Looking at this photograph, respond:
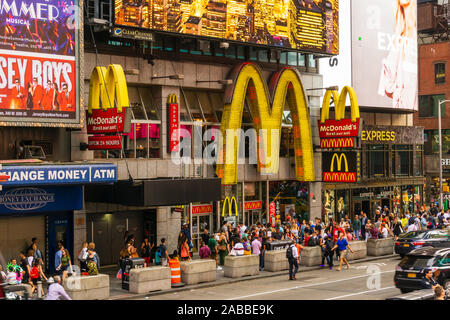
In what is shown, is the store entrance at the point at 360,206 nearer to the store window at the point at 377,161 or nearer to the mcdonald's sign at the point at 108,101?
the store window at the point at 377,161

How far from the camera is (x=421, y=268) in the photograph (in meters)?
19.9

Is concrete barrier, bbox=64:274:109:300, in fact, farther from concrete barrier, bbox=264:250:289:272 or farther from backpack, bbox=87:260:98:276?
concrete barrier, bbox=264:250:289:272

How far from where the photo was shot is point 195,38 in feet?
104

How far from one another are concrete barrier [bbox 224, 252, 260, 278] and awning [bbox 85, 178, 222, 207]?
3.31 meters

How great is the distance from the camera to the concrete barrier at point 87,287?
67.1 ft

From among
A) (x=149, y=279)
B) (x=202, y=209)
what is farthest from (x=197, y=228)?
(x=149, y=279)

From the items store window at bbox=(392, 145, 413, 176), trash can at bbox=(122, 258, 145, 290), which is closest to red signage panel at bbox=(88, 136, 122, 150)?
trash can at bbox=(122, 258, 145, 290)

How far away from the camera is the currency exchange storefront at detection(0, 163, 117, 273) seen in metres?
23.7

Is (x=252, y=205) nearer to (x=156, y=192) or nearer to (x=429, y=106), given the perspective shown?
(x=156, y=192)

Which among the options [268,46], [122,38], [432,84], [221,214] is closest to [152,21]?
[122,38]

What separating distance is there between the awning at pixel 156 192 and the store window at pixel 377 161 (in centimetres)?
1994

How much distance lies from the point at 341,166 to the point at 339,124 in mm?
2502

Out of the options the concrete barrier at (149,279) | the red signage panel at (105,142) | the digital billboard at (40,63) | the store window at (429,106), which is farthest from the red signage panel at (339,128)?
the store window at (429,106)
